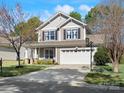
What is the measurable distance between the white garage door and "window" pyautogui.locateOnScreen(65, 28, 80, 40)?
7.21 feet

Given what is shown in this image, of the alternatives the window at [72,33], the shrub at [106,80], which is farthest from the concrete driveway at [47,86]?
the window at [72,33]

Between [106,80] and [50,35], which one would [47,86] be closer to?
[106,80]

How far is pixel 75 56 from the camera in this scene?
40875 millimetres

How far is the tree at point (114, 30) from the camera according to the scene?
1021 inches

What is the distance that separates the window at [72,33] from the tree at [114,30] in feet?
48.7

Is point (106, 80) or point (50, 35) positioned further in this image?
point (50, 35)

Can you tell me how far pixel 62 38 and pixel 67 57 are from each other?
10.9ft

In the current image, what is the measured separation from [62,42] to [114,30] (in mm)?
16809

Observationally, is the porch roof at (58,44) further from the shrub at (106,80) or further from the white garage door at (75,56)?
the shrub at (106,80)

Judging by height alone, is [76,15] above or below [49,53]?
above

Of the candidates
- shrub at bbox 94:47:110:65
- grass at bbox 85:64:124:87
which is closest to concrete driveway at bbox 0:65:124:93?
grass at bbox 85:64:124:87

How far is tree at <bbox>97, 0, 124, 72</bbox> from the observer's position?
25922 millimetres

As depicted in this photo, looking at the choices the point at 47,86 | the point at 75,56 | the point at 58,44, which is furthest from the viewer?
the point at 58,44

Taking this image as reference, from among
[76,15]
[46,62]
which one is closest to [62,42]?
[46,62]
